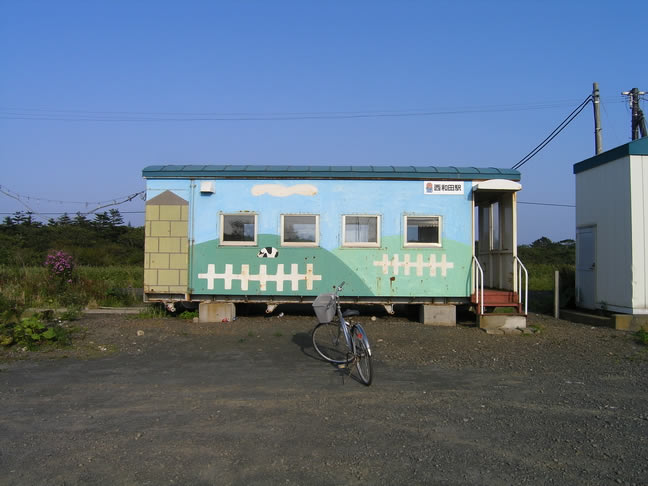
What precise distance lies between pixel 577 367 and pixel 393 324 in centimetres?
414

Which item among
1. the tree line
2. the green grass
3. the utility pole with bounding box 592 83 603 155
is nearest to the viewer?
the green grass

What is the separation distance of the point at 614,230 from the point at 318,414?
898cm

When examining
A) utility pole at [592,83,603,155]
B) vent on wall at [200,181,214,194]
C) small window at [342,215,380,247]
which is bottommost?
small window at [342,215,380,247]

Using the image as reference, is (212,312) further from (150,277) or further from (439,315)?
(439,315)

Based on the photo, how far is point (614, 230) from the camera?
36.1 ft

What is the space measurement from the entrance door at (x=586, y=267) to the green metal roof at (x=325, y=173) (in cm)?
284

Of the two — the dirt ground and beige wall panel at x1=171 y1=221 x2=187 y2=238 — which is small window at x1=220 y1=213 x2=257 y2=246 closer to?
beige wall panel at x1=171 y1=221 x2=187 y2=238

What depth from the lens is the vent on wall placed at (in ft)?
35.3

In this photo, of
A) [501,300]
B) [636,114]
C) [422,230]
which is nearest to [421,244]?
[422,230]

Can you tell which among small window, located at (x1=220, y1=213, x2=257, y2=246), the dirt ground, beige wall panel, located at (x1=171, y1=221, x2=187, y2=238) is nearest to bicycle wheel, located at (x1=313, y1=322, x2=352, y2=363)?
the dirt ground

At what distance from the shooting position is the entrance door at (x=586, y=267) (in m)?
11.9

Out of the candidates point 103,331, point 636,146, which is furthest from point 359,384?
point 636,146

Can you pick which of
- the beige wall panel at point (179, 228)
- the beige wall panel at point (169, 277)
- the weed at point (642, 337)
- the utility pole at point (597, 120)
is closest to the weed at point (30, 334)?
the beige wall panel at point (169, 277)

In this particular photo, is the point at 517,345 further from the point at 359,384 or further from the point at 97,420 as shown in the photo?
the point at 97,420
